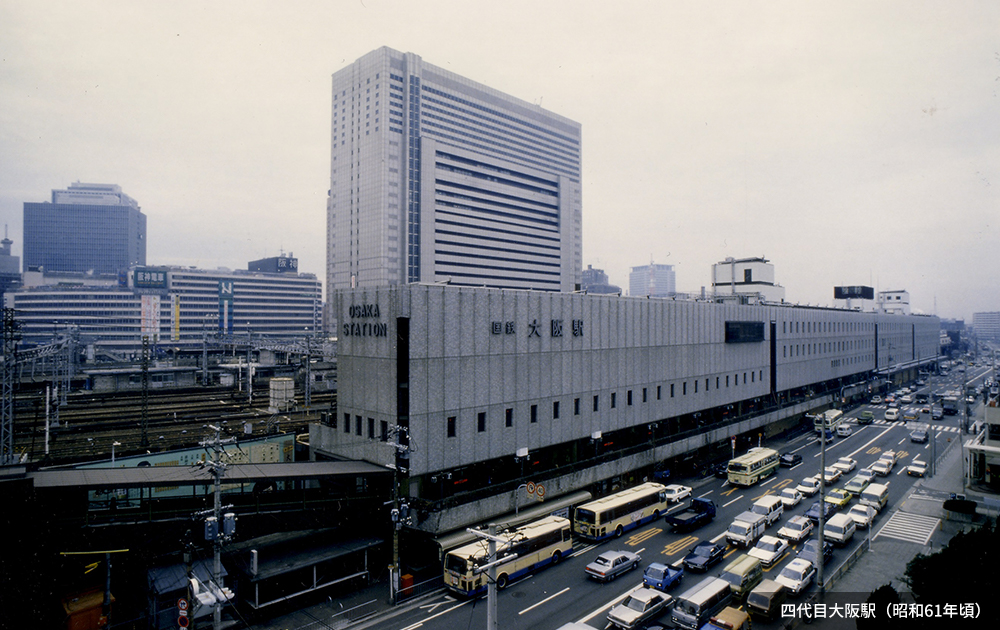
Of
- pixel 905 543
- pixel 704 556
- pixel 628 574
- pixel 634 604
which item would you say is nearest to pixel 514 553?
pixel 634 604

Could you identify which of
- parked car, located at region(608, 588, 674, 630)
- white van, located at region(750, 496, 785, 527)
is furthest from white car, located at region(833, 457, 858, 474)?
parked car, located at region(608, 588, 674, 630)

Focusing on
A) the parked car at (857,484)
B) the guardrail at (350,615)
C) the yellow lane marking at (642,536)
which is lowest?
the yellow lane marking at (642,536)

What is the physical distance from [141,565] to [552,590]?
22.4 metres

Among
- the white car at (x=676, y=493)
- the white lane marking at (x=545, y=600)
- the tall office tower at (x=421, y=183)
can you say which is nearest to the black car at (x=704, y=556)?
the white lane marking at (x=545, y=600)

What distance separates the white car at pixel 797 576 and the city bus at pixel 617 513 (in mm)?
10419

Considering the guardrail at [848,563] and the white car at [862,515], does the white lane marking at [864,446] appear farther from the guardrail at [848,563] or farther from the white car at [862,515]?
the guardrail at [848,563]

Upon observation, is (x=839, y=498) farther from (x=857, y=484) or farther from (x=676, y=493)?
(x=676, y=493)

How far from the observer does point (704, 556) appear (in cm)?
3288

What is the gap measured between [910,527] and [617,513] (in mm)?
21757

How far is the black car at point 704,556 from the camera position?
106 feet

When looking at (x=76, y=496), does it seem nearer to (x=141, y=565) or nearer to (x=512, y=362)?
(x=141, y=565)

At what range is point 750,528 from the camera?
36.2 m

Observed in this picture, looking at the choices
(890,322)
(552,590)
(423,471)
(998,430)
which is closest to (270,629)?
(423,471)

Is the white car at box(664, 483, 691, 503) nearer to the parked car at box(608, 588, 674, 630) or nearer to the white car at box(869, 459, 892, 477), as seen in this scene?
the parked car at box(608, 588, 674, 630)
